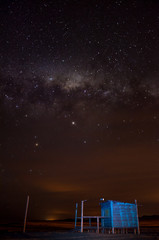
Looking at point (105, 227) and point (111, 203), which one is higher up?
point (111, 203)

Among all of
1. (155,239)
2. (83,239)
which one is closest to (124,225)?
(155,239)

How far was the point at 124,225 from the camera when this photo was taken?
24922 millimetres

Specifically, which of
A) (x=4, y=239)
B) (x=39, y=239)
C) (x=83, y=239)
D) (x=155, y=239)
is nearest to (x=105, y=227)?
(x=155, y=239)

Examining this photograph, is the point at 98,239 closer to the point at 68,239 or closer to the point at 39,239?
the point at 68,239

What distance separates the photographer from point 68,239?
15922 mm

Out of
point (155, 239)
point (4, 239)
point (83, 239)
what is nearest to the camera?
point (4, 239)

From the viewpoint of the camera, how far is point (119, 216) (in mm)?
25266

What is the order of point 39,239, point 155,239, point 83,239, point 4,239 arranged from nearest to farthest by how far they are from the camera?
point 4,239 → point 39,239 → point 83,239 → point 155,239

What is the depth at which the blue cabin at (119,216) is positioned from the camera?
24.8 m

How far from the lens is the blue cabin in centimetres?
2483

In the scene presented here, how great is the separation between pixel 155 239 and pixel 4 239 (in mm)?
13378

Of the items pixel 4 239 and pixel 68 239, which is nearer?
pixel 4 239

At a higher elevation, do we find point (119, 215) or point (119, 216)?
→ point (119, 215)

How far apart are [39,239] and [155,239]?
10802 millimetres
